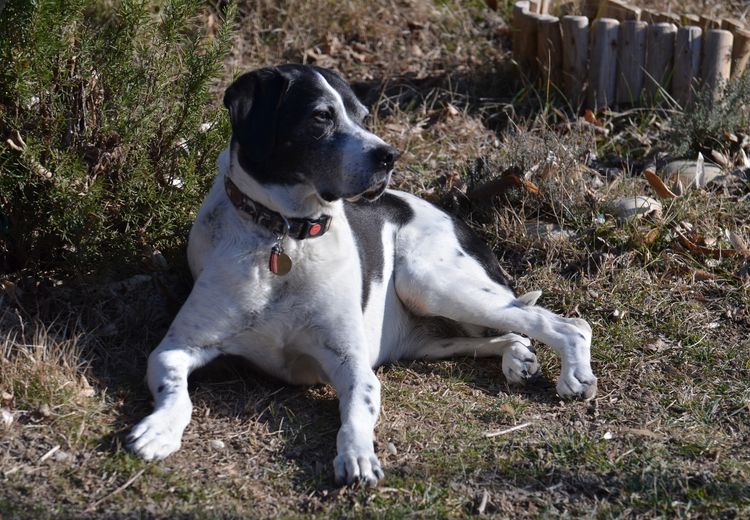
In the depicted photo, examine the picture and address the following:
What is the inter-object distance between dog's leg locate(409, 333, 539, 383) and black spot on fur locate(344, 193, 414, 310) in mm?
431

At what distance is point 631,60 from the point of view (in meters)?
6.76

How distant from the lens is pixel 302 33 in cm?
741

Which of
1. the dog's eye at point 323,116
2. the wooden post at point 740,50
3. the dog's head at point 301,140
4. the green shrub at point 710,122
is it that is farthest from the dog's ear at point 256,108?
the wooden post at point 740,50

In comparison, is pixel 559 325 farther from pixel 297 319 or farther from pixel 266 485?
pixel 266 485

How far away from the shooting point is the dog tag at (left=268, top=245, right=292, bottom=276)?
4008mm

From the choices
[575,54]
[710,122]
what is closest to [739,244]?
[710,122]

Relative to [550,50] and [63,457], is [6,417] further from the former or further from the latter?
[550,50]

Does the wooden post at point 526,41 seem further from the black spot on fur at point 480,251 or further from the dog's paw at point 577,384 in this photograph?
the dog's paw at point 577,384

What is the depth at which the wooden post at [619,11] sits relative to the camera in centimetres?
700

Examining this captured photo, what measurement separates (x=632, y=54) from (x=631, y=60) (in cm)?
4

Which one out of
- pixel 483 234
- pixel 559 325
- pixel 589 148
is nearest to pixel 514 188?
pixel 483 234

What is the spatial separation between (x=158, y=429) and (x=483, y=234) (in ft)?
7.92

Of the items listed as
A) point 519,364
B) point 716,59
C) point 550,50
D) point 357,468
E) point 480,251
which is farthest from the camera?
point 550,50

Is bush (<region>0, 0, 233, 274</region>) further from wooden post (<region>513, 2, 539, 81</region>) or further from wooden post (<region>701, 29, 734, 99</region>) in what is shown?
wooden post (<region>701, 29, 734, 99</region>)
